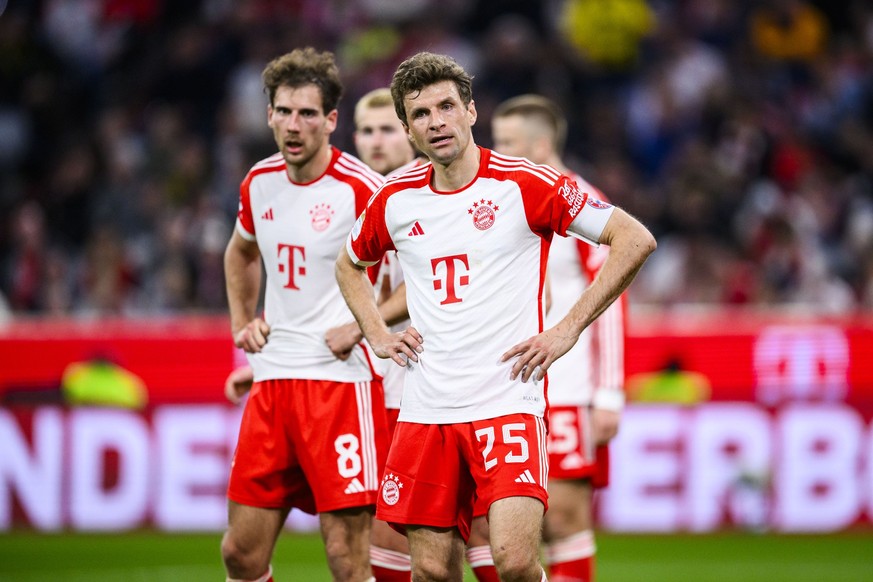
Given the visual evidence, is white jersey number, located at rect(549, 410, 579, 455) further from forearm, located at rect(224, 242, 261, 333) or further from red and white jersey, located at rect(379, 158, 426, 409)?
forearm, located at rect(224, 242, 261, 333)

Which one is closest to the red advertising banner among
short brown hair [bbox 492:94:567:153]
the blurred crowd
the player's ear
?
the blurred crowd

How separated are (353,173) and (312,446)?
47.2 inches

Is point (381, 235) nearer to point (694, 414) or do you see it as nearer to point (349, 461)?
point (349, 461)

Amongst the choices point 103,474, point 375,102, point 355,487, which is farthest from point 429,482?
point 103,474

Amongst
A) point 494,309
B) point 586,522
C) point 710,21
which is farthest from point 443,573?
point 710,21

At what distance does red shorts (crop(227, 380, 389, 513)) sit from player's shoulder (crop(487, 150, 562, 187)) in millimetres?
1269

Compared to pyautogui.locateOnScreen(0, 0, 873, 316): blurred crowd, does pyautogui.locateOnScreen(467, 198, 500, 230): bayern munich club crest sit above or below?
below

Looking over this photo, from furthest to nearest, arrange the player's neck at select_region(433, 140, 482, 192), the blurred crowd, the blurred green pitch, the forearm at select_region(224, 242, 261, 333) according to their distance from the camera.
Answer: the blurred crowd → the blurred green pitch → the forearm at select_region(224, 242, 261, 333) → the player's neck at select_region(433, 140, 482, 192)

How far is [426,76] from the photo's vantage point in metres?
5.33

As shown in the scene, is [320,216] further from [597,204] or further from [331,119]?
[597,204]

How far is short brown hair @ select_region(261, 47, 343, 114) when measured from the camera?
6137 millimetres

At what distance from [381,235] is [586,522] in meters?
2.27

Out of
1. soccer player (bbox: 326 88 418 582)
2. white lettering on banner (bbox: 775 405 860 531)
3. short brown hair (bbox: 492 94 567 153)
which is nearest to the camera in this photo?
soccer player (bbox: 326 88 418 582)

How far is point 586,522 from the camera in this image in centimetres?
710
